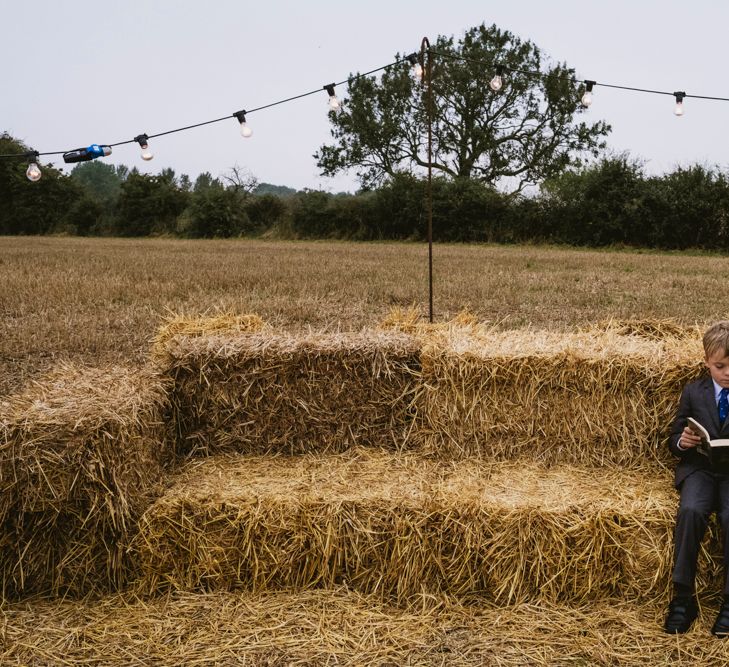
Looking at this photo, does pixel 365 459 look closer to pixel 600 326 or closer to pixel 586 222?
pixel 600 326

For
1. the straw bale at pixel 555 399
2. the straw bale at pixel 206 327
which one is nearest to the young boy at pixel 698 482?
the straw bale at pixel 555 399

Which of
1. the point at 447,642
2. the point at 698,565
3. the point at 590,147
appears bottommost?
the point at 447,642

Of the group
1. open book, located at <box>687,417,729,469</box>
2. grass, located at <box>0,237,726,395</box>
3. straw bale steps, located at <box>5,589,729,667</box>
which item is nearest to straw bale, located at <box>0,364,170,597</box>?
straw bale steps, located at <box>5,589,729,667</box>

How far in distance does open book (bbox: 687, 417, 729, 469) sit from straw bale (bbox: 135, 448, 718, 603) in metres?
0.28

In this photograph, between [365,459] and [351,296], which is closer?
[365,459]

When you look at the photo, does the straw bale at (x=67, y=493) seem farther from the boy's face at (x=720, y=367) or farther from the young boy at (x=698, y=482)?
the boy's face at (x=720, y=367)

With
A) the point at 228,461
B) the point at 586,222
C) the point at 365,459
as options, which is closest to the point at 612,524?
the point at 365,459

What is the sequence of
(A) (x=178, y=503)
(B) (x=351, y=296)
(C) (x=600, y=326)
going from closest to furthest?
(A) (x=178, y=503) < (C) (x=600, y=326) < (B) (x=351, y=296)

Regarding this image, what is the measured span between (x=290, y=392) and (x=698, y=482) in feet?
6.61

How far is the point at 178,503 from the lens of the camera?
3.02 meters

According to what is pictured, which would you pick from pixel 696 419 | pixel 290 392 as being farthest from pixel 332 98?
pixel 696 419

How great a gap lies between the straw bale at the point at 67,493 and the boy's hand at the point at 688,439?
244 centimetres

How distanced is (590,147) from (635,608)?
105ft

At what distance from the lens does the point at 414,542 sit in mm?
2957
